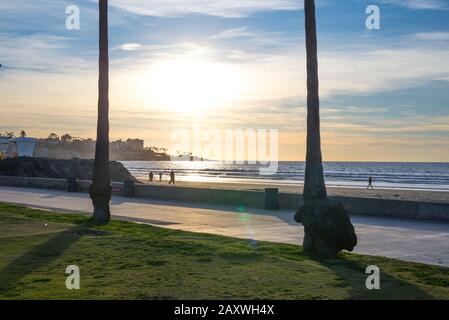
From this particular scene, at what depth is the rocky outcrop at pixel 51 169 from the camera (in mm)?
57406

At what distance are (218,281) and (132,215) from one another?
40.3 feet

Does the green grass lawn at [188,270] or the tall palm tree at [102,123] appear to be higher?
the tall palm tree at [102,123]

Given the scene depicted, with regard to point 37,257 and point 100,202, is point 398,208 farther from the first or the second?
point 37,257

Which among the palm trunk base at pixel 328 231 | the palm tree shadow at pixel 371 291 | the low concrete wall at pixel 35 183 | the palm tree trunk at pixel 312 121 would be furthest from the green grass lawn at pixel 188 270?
the low concrete wall at pixel 35 183

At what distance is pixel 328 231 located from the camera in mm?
11656

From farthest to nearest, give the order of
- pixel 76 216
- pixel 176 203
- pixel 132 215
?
pixel 176 203 < pixel 132 215 < pixel 76 216

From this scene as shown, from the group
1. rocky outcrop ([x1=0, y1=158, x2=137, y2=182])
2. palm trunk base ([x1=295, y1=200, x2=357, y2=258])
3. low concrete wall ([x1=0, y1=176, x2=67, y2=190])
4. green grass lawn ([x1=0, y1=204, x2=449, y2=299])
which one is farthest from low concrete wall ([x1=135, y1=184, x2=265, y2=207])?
rocky outcrop ([x1=0, y1=158, x2=137, y2=182])

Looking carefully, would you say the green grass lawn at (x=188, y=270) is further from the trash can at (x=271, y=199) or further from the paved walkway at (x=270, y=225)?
the trash can at (x=271, y=199)

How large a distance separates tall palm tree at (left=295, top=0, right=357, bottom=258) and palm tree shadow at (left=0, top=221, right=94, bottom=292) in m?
4.76

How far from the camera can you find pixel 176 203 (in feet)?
84.2

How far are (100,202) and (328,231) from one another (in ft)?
26.5

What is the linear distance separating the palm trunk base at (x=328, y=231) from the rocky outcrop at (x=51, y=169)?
44.8m
